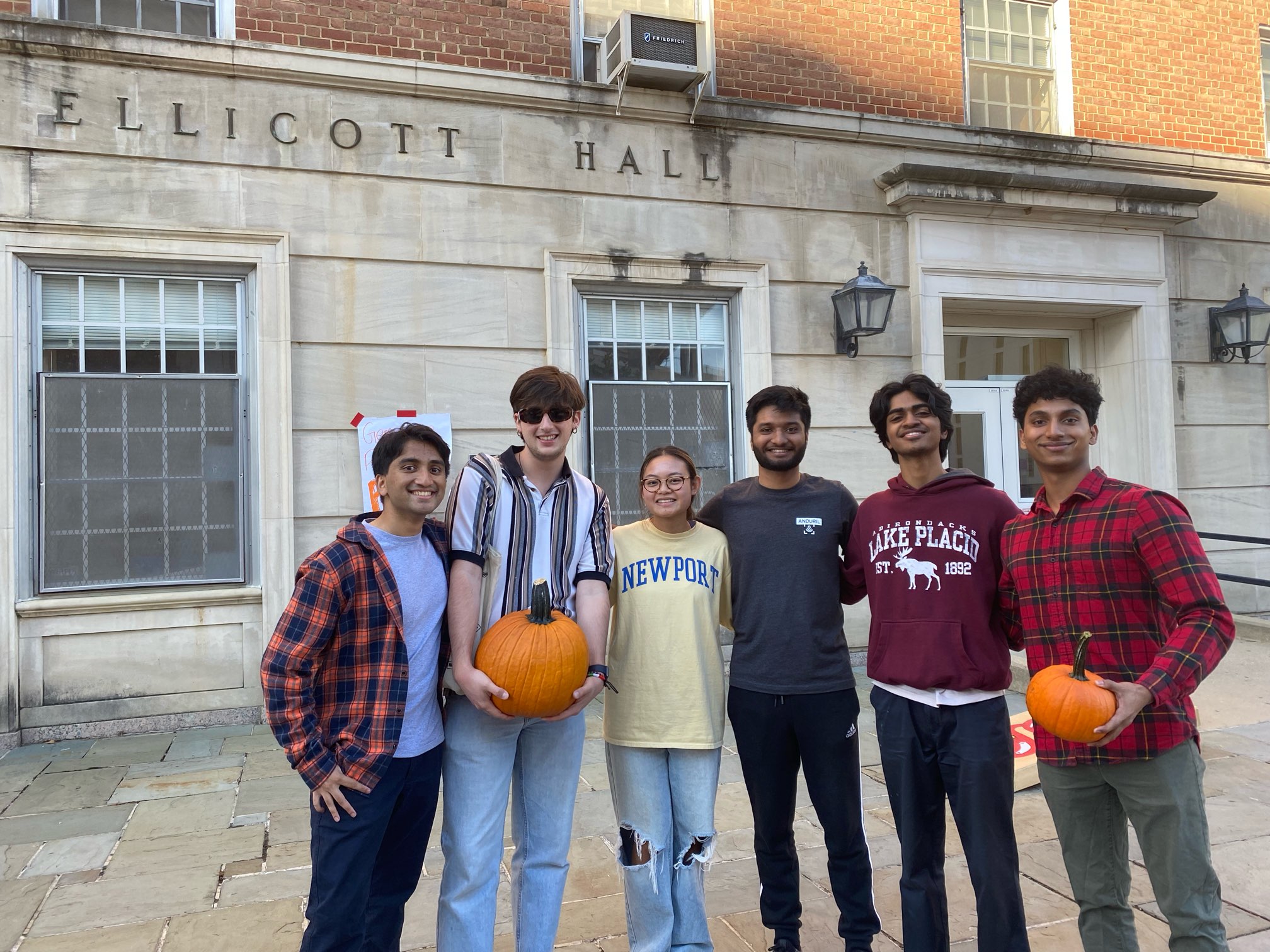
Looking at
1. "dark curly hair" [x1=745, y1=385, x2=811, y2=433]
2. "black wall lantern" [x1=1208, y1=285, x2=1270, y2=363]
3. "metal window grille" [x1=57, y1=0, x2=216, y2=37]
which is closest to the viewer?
"dark curly hair" [x1=745, y1=385, x2=811, y2=433]

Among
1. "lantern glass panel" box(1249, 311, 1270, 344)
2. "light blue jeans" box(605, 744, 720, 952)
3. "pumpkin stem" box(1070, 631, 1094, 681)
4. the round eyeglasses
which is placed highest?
"lantern glass panel" box(1249, 311, 1270, 344)

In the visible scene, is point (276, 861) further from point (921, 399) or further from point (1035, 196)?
point (1035, 196)

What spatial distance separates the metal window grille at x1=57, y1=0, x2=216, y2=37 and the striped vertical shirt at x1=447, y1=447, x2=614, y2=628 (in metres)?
5.83

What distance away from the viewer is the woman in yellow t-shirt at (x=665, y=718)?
291 centimetres

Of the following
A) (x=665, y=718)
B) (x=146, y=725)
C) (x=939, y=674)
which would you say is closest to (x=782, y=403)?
(x=939, y=674)

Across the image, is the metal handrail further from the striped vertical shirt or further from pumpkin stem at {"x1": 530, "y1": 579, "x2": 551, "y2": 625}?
pumpkin stem at {"x1": 530, "y1": 579, "x2": 551, "y2": 625}

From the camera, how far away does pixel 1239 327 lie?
8.87 meters

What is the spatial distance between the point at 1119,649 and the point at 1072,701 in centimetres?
26

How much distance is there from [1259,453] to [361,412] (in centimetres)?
874

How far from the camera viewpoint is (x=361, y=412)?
6.79 m

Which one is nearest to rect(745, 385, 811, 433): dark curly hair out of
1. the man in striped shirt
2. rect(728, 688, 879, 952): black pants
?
the man in striped shirt

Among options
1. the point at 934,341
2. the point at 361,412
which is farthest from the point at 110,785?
the point at 934,341

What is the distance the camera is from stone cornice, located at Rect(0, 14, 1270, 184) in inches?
246

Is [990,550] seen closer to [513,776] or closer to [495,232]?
[513,776]
